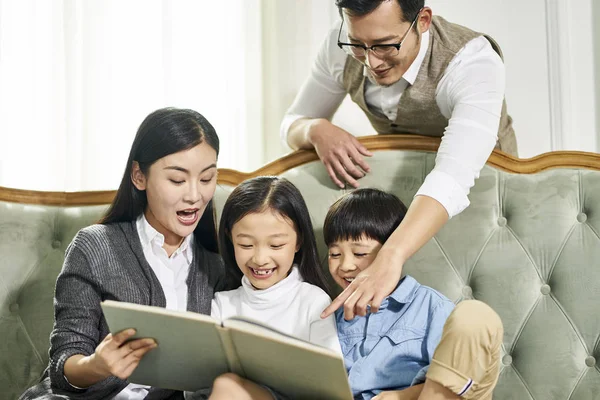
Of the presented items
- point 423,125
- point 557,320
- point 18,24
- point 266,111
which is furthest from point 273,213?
point 18,24

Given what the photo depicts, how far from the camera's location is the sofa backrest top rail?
6.50 feet

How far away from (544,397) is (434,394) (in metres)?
0.67

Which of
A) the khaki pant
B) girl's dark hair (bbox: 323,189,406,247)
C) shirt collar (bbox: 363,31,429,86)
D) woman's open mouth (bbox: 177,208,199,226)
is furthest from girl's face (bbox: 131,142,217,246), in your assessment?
the khaki pant

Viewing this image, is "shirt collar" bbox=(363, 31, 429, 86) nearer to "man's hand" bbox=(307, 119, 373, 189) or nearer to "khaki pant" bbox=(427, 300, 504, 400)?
"man's hand" bbox=(307, 119, 373, 189)

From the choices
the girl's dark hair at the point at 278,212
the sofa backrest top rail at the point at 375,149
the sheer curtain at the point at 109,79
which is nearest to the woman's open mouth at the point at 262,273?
the girl's dark hair at the point at 278,212

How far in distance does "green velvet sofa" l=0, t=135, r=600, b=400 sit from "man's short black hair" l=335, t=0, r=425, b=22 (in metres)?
0.36

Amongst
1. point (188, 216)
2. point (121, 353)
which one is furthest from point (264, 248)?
point (121, 353)

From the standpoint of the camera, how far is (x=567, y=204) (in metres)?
1.93

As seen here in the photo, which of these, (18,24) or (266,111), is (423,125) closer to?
(266,111)

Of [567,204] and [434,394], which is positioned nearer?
[434,394]

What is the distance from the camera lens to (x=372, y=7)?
1797mm

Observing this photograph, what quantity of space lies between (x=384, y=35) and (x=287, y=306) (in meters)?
0.69

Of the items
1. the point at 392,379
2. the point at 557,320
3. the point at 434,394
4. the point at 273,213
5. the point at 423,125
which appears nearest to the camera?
the point at 434,394

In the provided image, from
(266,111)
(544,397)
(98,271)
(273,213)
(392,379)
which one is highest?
(266,111)
